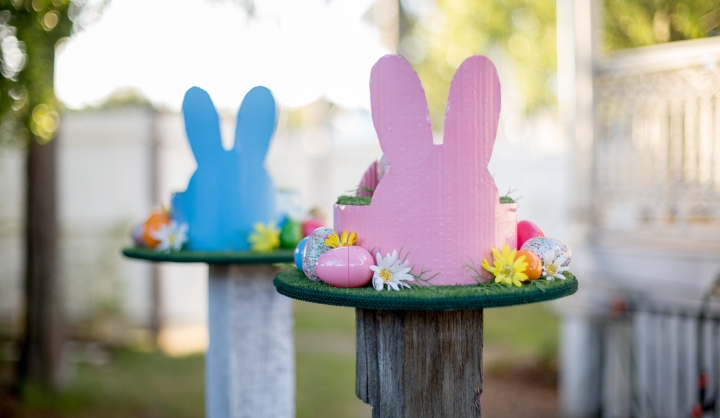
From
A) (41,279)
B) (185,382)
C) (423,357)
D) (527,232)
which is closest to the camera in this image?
(423,357)

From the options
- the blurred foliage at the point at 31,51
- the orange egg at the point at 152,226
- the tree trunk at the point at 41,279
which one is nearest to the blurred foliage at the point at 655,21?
the orange egg at the point at 152,226

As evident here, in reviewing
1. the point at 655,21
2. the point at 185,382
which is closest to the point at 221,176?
the point at 185,382

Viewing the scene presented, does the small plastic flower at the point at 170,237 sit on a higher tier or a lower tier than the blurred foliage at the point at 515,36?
lower

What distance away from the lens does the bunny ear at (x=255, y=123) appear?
3.02m

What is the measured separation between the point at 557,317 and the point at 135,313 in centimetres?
526

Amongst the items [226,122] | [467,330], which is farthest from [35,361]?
[467,330]

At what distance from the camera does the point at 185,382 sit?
5383 mm

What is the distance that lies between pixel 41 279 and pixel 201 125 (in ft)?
9.44

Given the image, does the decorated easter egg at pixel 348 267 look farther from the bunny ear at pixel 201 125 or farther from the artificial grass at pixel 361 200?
the bunny ear at pixel 201 125

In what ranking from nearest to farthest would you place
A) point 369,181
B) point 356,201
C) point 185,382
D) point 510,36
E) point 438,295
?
point 438,295 → point 356,201 → point 369,181 → point 185,382 → point 510,36

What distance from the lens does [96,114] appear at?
6965 millimetres

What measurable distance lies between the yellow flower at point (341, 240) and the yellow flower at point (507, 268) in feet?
1.43

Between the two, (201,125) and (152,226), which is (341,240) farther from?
(152,226)

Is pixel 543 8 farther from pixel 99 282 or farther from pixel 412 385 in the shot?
pixel 412 385
